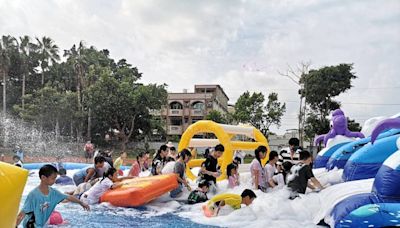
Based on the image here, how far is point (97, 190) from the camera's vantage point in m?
7.45

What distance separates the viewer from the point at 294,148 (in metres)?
8.00

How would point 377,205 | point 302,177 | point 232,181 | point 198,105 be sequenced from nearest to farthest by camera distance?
point 377,205
point 302,177
point 232,181
point 198,105

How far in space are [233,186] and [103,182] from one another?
2700mm

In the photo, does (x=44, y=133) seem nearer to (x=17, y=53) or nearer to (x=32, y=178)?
(x=17, y=53)

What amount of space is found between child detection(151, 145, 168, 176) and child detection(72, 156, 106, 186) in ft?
3.77

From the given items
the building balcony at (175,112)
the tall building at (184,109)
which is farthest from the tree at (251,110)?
the building balcony at (175,112)

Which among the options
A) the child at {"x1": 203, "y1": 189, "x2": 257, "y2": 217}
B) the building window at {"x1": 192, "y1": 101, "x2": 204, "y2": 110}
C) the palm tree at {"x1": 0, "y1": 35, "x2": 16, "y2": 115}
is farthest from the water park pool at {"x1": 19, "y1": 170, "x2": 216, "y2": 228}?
the building window at {"x1": 192, "y1": 101, "x2": 204, "y2": 110}

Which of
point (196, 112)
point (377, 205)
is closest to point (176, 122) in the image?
point (196, 112)

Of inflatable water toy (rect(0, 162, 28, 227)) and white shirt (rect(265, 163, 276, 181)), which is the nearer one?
inflatable water toy (rect(0, 162, 28, 227))

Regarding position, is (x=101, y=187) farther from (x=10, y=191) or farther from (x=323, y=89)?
(x=323, y=89)

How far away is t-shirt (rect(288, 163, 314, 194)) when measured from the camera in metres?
6.12

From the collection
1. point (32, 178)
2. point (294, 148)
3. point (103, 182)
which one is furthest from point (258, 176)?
point (32, 178)

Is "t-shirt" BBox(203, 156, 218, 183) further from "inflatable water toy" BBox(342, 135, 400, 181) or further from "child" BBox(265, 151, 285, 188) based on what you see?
"inflatable water toy" BBox(342, 135, 400, 181)

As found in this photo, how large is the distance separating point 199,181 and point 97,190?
2.04 meters
